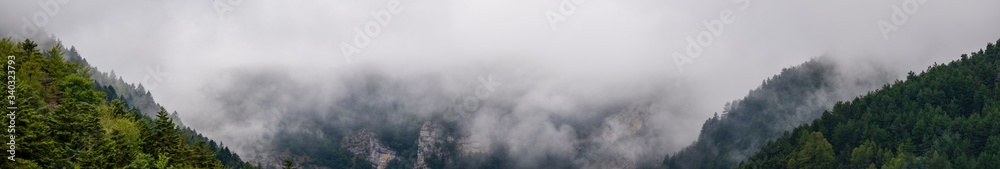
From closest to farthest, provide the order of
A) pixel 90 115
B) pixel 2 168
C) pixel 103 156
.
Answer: pixel 2 168
pixel 103 156
pixel 90 115

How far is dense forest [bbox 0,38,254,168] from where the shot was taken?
8512 cm

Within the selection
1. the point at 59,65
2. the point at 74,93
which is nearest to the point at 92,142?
the point at 74,93

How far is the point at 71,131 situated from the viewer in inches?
3930

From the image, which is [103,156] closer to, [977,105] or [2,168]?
[2,168]

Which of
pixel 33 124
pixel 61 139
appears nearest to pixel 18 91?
pixel 61 139

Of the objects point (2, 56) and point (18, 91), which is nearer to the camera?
point (18, 91)

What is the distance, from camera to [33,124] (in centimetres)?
8556

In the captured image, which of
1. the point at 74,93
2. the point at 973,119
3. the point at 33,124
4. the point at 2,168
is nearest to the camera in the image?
the point at 2,168

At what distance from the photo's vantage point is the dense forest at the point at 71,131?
279ft

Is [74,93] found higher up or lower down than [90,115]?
higher up

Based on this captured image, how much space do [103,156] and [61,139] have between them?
657cm

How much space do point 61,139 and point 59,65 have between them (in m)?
44.9

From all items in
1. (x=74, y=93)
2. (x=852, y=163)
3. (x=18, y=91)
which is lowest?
(x=852, y=163)

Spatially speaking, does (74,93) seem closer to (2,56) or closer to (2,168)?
(2,56)
